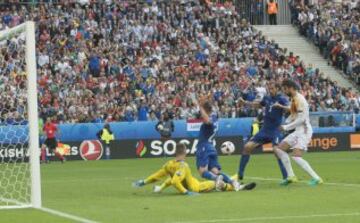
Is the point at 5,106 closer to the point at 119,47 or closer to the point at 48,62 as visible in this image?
the point at 48,62

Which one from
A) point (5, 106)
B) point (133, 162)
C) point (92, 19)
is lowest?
point (133, 162)

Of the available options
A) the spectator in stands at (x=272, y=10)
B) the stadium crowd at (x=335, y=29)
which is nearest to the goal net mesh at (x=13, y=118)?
the stadium crowd at (x=335, y=29)

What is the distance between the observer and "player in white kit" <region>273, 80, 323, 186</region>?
20219 mm

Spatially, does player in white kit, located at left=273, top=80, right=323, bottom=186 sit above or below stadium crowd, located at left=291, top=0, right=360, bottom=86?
below

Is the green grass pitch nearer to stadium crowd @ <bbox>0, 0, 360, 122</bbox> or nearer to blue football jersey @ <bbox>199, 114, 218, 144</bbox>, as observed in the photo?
blue football jersey @ <bbox>199, 114, 218, 144</bbox>

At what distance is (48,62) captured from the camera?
4384cm

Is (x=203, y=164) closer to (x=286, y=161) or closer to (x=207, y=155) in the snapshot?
(x=207, y=155)

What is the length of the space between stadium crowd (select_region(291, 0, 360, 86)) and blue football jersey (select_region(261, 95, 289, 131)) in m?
30.9

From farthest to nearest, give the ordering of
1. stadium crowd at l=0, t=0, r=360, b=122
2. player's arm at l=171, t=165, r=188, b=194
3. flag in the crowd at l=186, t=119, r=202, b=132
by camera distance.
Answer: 1. stadium crowd at l=0, t=0, r=360, b=122
2. flag in the crowd at l=186, t=119, r=202, b=132
3. player's arm at l=171, t=165, r=188, b=194

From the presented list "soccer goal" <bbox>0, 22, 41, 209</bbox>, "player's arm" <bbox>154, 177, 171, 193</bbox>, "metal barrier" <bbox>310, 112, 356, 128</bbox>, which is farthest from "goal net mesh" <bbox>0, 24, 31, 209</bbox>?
"metal barrier" <bbox>310, 112, 356, 128</bbox>

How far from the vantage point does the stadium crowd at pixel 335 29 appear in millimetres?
51812

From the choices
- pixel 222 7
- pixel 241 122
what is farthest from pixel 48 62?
pixel 222 7

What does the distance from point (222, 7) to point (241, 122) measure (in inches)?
496

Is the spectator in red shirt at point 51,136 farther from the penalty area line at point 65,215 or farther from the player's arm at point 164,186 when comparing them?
the penalty area line at point 65,215
